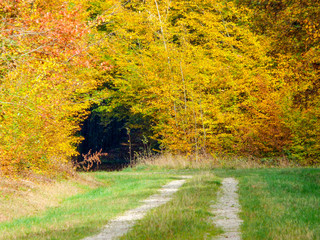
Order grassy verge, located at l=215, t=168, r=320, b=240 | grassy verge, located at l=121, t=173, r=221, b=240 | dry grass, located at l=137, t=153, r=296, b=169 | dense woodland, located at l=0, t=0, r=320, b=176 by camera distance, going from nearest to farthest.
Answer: grassy verge, located at l=215, t=168, r=320, b=240
grassy verge, located at l=121, t=173, r=221, b=240
dense woodland, located at l=0, t=0, r=320, b=176
dry grass, located at l=137, t=153, r=296, b=169

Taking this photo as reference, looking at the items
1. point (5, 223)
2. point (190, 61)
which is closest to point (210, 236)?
point (5, 223)

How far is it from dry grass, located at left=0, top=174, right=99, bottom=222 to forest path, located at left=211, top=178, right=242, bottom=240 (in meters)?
4.65

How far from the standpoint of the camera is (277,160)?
23812 mm

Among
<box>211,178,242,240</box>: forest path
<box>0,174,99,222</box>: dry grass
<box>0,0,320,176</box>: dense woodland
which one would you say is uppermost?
<box>0,0,320,176</box>: dense woodland

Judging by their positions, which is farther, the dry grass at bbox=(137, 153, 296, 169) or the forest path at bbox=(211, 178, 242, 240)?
the dry grass at bbox=(137, 153, 296, 169)

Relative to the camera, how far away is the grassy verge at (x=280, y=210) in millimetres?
6586

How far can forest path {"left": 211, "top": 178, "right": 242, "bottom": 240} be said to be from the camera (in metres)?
6.90

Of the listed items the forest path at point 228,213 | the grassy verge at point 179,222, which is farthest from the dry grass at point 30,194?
the forest path at point 228,213

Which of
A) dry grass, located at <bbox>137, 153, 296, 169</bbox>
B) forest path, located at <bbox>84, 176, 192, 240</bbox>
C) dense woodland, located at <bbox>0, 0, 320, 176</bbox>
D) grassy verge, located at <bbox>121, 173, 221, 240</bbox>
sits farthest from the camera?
dry grass, located at <bbox>137, 153, 296, 169</bbox>

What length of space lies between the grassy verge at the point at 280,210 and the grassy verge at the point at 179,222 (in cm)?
69

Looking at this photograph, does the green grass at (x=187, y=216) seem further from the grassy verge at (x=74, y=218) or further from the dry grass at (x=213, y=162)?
the dry grass at (x=213, y=162)

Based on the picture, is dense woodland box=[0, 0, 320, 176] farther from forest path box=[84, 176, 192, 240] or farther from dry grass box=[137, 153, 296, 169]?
forest path box=[84, 176, 192, 240]

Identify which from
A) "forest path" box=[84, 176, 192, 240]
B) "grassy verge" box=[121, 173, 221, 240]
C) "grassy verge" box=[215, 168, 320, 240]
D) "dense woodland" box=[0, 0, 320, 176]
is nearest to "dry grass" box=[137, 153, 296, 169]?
"dense woodland" box=[0, 0, 320, 176]

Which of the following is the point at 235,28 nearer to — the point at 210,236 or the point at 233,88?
the point at 233,88
